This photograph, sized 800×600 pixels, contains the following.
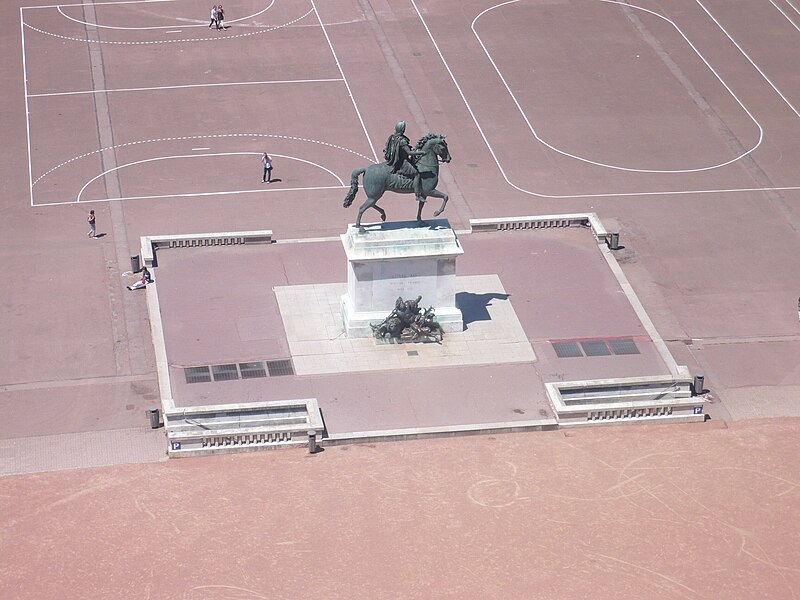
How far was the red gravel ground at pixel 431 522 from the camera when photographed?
5328 cm

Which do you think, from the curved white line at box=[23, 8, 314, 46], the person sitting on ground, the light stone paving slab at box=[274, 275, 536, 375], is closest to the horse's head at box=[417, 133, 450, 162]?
the light stone paving slab at box=[274, 275, 536, 375]

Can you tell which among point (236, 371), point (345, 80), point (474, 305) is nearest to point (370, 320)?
point (474, 305)

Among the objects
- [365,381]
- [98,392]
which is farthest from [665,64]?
[98,392]

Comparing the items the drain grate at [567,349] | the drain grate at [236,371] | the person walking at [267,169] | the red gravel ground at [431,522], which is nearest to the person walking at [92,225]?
the person walking at [267,169]

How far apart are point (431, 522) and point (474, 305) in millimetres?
17453

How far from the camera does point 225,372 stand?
66812 mm

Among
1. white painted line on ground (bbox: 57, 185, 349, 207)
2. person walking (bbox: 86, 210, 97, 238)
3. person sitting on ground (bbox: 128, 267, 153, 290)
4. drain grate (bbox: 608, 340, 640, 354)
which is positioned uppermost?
white painted line on ground (bbox: 57, 185, 349, 207)

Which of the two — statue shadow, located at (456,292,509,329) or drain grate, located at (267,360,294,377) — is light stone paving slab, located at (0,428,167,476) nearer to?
drain grate, located at (267,360,294,377)

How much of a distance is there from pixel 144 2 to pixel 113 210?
1102 inches

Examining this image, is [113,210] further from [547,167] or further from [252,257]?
[547,167]

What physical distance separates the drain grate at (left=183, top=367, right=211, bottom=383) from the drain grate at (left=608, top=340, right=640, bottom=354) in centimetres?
1659

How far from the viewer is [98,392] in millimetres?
65625

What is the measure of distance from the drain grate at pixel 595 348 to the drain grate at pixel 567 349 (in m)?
0.33

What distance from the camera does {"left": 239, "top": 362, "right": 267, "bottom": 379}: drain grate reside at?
66.6m
